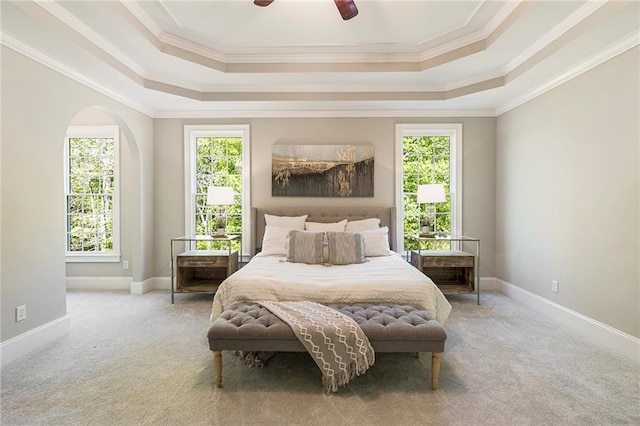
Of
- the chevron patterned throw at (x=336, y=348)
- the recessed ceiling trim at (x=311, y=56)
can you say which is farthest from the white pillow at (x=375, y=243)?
the recessed ceiling trim at (x=311, y=56)

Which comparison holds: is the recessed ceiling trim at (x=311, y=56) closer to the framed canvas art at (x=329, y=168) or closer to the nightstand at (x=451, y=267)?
the framed canvas art at (x=329, y=168)

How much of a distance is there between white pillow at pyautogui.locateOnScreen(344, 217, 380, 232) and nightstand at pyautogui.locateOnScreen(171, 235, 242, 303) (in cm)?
165

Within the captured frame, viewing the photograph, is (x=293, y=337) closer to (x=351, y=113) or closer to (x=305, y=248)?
(x=305, y=248)

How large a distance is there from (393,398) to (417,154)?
3.76m

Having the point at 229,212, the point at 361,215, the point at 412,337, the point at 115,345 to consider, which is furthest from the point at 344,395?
the point at 229,212

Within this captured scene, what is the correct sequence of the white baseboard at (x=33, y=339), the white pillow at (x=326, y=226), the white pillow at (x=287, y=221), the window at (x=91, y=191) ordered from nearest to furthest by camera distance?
the white baseboard at (x=33, y=339), the white pillow at (x=326, y=226), the white pillow at (x=287, y=221), the window at (x=91, y=191)

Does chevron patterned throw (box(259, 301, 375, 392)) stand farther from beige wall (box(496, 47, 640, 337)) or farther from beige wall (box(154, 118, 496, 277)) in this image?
beige wall (box(154, 118, 496, 277))

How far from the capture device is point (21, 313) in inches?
112

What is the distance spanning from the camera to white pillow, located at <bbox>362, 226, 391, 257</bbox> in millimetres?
4090

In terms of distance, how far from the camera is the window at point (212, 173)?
16.6 ft

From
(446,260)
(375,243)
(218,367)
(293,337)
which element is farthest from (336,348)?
(446,260)

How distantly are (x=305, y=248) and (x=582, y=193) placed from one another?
2.92 meters

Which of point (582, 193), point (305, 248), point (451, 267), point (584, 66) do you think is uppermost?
point (584, 66)

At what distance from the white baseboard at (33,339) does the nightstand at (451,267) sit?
406 cm
